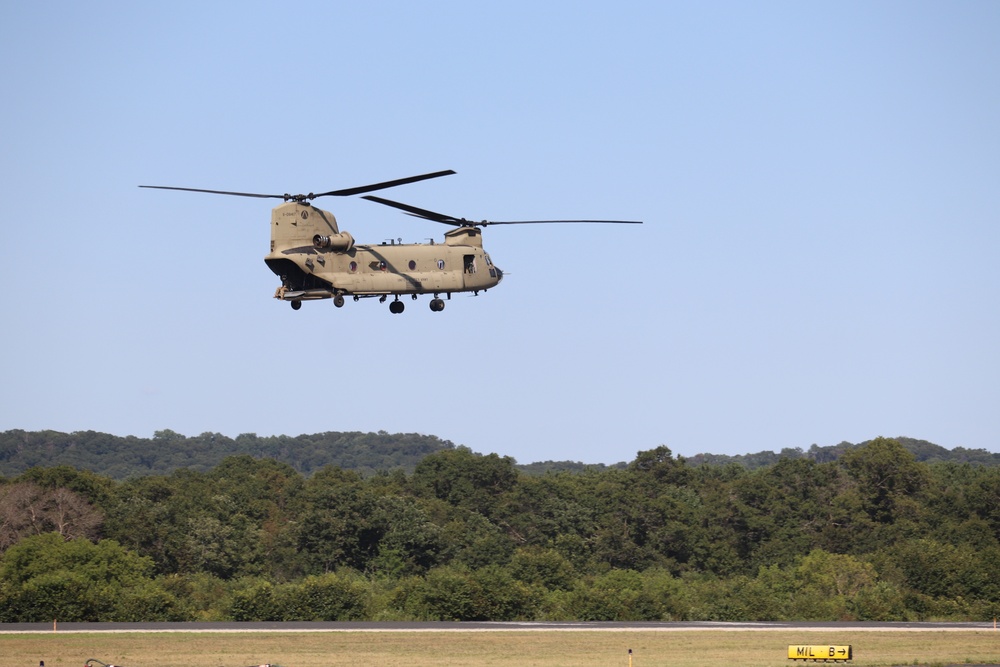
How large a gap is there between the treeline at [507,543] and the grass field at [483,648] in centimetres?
1040

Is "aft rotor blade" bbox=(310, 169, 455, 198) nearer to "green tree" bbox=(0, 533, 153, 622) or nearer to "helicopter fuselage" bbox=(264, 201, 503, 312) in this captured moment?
"helicopter fuselage" bbox=(264, 201, 503, 312)

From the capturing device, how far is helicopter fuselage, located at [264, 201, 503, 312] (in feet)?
207

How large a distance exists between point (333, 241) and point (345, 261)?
1058mm

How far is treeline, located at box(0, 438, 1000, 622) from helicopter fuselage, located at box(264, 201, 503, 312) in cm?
1831

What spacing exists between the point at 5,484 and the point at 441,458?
1882 inches

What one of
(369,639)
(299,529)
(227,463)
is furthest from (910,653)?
(227,463)

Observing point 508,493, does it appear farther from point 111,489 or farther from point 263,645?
point 263,645

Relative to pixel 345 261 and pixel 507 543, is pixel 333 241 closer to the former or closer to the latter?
pixel 345 261

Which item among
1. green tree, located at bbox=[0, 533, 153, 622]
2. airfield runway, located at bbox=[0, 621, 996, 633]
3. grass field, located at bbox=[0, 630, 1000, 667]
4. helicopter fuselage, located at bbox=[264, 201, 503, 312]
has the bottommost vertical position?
grass field, located at bbox=[0, 630, 1000, 667]

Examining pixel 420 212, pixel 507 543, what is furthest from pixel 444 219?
pixel 507 543

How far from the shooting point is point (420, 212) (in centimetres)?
6894

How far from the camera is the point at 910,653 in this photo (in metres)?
59.2

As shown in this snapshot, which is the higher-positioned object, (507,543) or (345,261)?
(345,261)

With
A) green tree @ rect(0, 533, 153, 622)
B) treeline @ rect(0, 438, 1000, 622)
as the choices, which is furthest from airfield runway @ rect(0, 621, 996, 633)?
treeline @ rect(0, 438, 1000, 622)
